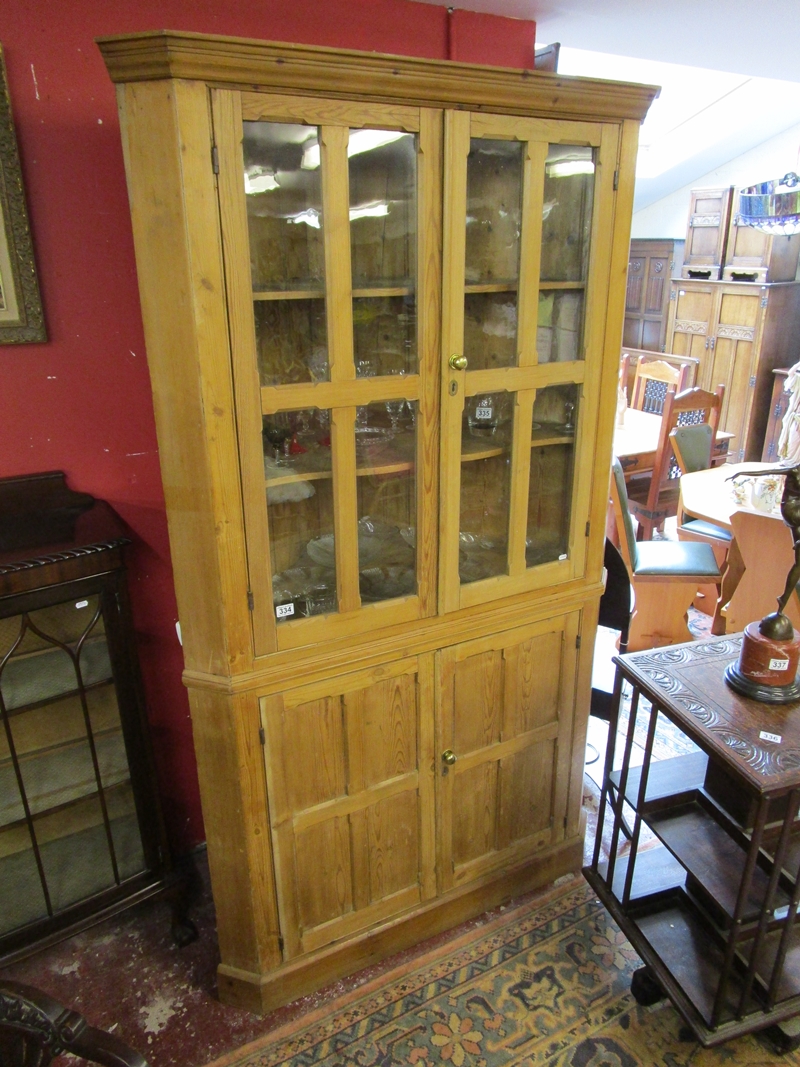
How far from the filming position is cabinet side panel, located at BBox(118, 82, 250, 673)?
123 centimetres

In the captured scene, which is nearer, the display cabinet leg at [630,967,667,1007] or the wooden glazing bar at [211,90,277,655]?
the wooden glazing bar at [211,90,277,655]

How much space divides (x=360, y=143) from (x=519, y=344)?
522 mm

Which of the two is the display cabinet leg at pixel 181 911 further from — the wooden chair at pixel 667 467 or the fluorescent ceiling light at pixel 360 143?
the wooden chair at pixel 667 467

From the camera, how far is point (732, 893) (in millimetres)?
1562

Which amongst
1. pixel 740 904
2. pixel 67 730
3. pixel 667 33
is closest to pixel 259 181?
pixel 67 730

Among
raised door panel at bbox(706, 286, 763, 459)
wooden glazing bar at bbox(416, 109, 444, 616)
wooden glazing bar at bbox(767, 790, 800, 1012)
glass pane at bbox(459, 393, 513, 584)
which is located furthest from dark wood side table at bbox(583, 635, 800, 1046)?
raised door panel at bbox(706, 286, 763, 459)

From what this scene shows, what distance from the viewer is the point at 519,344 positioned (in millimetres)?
1630

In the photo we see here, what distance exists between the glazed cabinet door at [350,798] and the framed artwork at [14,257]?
3.15 ft

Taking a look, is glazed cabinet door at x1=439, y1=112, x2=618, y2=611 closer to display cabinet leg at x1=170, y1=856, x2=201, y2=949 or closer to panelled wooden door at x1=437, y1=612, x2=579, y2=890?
panelled wooden door at x1=437, y1=612, x2=579, y2=890

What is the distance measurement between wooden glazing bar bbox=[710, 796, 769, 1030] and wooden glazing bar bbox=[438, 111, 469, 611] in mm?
746

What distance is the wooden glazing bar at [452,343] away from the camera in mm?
1437

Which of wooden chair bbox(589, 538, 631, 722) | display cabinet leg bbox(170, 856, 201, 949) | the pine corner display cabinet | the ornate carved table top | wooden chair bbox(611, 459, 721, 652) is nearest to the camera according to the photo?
the pine corner display cabinet

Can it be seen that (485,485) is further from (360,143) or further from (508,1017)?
(508,1017)

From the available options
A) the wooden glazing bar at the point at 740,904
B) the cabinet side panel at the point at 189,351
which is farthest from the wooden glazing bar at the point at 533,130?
the wooden glazing bar at the point at 740,904
